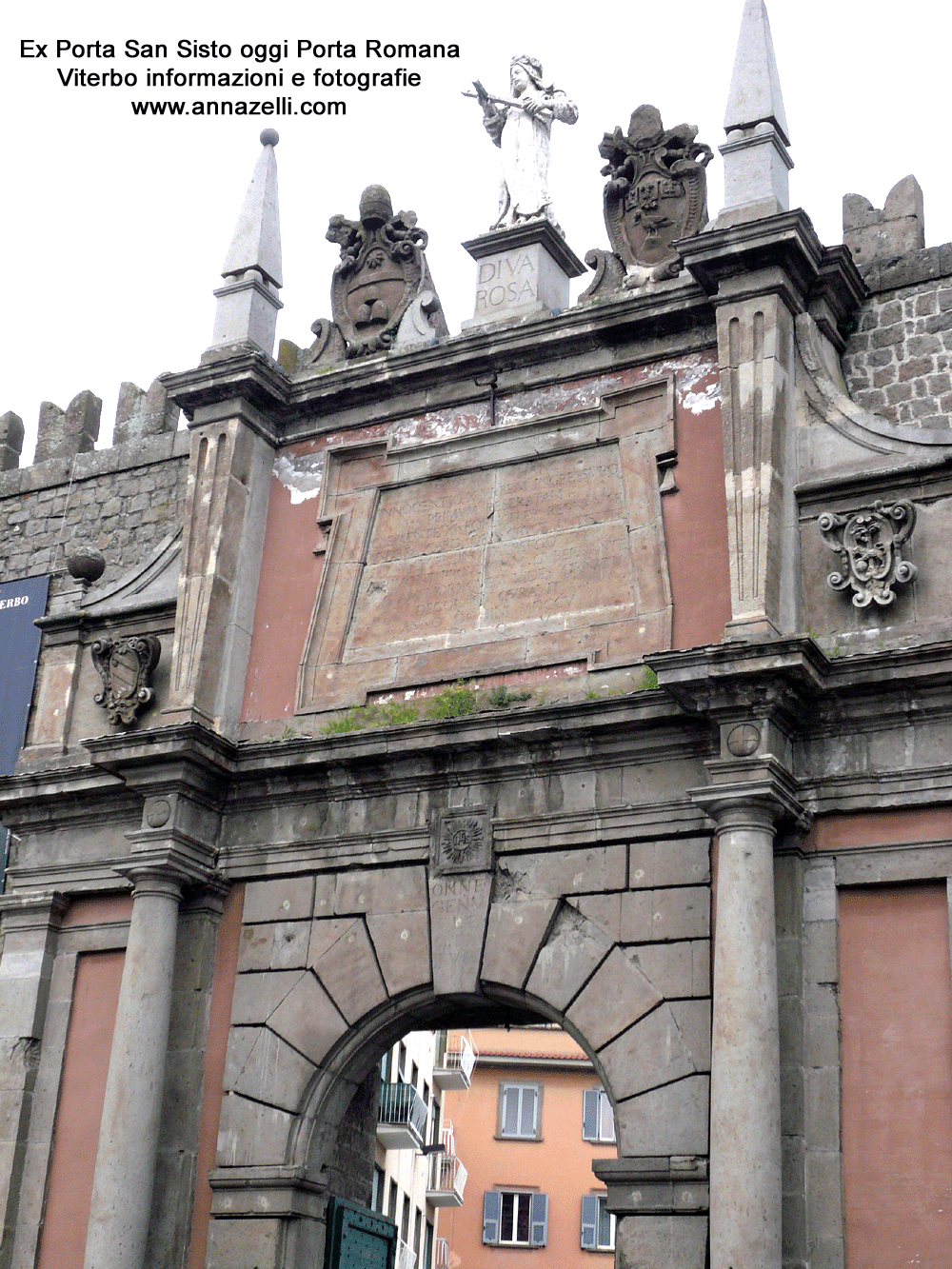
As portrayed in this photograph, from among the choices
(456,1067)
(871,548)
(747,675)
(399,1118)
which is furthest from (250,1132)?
(456,1067)

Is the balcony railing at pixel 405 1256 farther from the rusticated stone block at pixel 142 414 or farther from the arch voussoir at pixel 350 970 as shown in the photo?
the arch voussoir at pixel 350 970

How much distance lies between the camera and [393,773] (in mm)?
10648

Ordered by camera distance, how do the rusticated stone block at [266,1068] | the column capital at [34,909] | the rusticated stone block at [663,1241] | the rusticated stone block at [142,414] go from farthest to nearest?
the rusticated stone block at [142,414] < the column capital at [34,909] < the rusticated stone block at [266,1068] < the rusticated stone block at [663,1241]

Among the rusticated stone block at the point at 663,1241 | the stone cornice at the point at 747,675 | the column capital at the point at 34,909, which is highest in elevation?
the stone cornice at the point at 747,675

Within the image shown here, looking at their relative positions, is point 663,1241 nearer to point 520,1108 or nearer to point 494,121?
point 494,121

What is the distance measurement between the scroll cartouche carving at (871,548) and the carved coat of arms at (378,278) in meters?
3.71

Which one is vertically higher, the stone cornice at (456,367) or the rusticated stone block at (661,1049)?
the stone cornice at (456,367)

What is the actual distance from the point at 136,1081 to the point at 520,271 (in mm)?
5977

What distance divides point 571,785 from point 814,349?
10.2ft

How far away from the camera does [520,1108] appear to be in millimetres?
32500

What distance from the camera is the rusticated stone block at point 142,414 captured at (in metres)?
14.4

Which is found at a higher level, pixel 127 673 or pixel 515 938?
pixel 127 673

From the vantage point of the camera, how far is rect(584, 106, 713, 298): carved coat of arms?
11258 mm

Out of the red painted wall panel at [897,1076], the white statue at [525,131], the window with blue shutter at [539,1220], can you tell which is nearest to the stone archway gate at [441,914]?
the red painted wall panel at [897,1076]
